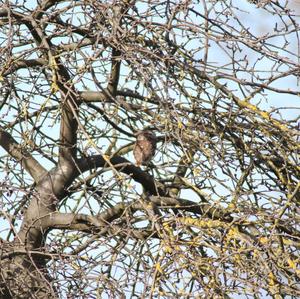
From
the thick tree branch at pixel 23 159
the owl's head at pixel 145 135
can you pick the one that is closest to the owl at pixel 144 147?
the owl's head at pixel 145 135

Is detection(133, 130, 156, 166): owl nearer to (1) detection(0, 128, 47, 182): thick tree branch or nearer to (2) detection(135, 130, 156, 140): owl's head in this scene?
(2) detection(135, 130, 156, 140): owl's head

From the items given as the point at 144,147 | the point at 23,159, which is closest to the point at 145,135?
the point at 144,147

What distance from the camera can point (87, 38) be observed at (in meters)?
5.54

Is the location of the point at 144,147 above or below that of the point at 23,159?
below

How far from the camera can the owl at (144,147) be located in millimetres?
5684

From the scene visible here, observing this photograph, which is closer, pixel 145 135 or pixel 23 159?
pixel 145 135

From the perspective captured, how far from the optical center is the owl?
18.6ft

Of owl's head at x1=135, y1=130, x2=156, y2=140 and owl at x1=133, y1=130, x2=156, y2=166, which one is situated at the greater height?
owl's head at x1=135, y1=130, x2=156, y2=140

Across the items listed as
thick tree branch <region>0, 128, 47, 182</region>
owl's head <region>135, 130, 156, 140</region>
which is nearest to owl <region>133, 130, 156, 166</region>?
owl's head <region>135, 130, 156, 140</region>

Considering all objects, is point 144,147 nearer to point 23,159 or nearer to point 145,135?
point 145,135

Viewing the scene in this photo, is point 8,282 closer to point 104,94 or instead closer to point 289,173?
point 104,94

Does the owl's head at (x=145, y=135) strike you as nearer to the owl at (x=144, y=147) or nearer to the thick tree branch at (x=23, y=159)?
the owl at (x=144, y=147)

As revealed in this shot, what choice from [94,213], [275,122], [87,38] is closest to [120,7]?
[87,38]

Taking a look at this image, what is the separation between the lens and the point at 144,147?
5691 mm
